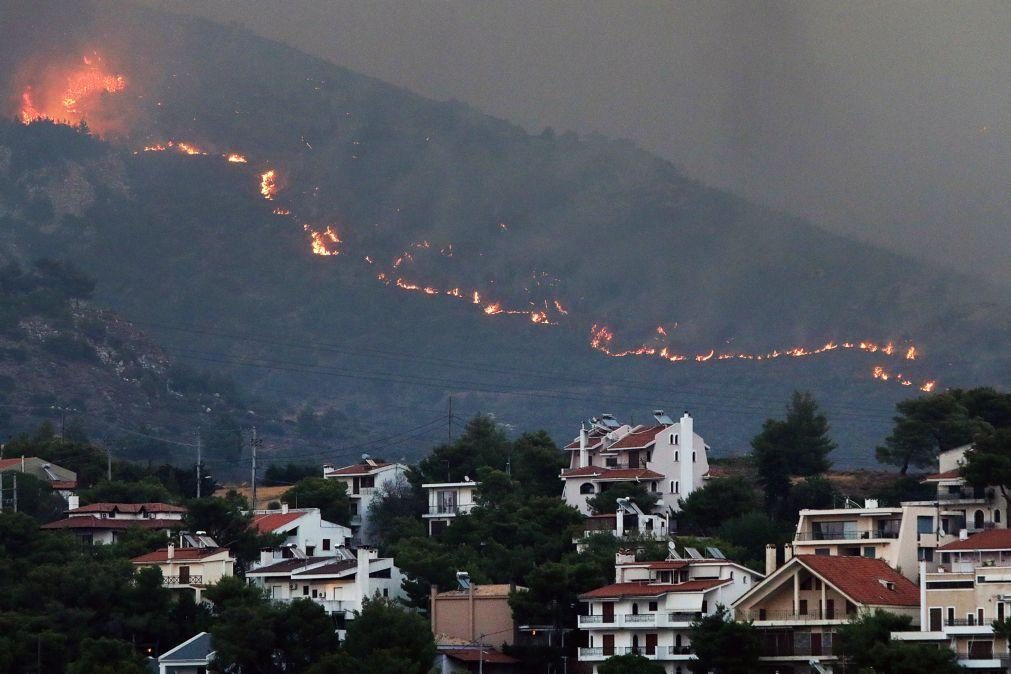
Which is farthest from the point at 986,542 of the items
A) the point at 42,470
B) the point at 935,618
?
the point at 42,470

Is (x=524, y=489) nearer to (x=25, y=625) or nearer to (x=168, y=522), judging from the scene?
(x=168, y=522)

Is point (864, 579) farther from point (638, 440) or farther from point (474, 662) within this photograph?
point (638, 440)

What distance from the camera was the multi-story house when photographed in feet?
363

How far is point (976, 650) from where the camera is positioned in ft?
283

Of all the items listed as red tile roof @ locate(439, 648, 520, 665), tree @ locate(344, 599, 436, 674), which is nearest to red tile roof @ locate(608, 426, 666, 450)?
red tile roof @ locate(439, 648, 520, 665)

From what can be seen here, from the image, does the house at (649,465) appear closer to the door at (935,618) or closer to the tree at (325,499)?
the tree at (325,499)

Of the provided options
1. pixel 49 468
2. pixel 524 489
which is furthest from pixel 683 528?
pixel 49 468

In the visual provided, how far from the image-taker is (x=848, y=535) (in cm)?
10412

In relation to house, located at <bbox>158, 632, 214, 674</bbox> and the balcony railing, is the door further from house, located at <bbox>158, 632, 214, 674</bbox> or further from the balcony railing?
house, located at <bbox>158, 632, 214, 674</bbox>

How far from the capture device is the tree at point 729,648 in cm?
8994

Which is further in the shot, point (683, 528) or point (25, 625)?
point (683, 528)

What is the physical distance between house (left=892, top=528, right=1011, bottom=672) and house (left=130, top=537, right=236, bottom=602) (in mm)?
37513

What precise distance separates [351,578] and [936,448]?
125ft

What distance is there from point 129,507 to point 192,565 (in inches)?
666
